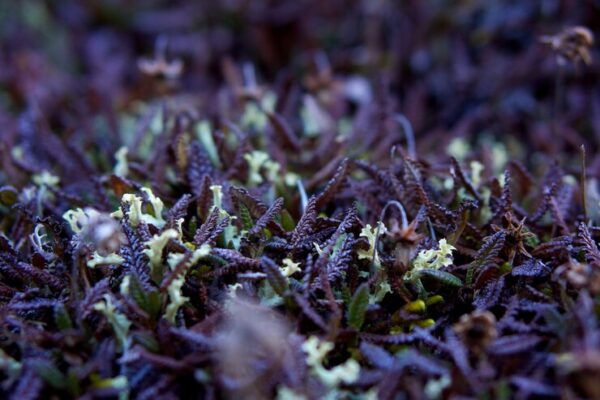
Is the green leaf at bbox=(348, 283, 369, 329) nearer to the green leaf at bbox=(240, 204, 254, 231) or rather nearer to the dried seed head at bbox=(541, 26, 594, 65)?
the green leaf at bbox=(240, 204, 254, 231)

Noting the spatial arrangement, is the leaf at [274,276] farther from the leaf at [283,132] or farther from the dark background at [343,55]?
the dark background at [343,55]

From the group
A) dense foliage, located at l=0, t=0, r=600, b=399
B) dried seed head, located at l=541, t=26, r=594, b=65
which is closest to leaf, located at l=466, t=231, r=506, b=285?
dense foliage, located at l=0, t=0, r=600, b=399

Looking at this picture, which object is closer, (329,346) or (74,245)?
(329,346)

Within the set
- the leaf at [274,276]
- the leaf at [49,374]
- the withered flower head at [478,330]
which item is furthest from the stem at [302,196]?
the leaf at [49,374]

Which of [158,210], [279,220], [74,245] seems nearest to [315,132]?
[279,220]

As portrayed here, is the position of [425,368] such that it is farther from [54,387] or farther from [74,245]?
[74,245]

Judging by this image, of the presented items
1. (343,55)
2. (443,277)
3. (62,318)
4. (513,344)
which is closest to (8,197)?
(62,318)
